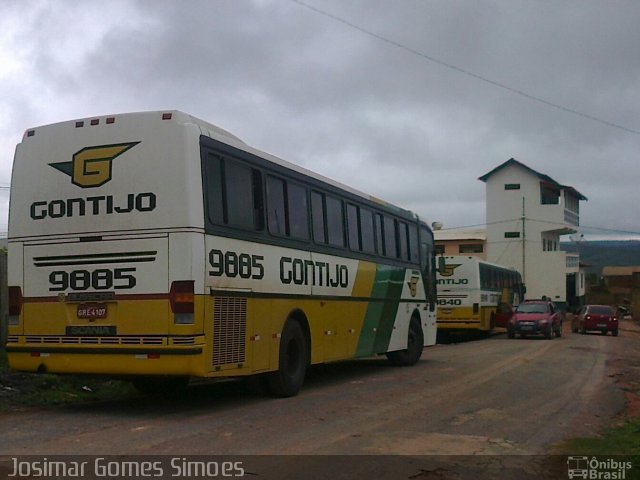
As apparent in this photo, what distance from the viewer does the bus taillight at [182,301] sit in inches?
387

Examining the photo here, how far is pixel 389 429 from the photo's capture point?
960 centimetres

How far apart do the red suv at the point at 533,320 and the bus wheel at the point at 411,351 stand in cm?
1492

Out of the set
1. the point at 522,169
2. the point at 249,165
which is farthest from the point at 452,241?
the point at 249,165

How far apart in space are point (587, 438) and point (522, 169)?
5498 cm

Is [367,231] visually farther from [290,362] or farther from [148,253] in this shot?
[148,253]

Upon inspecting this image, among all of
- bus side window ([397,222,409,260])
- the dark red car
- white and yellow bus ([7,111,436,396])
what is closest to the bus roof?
white and yellow bus ([7,111,436,396])

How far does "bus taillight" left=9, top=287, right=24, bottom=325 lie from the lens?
35.2 feet

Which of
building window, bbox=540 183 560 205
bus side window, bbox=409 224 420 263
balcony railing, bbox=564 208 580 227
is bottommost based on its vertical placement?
bus side window, bbox=409 224 420 263

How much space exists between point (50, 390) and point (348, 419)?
474 cm

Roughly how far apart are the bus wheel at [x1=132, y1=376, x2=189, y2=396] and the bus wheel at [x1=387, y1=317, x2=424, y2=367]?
6.56m

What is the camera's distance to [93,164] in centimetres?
1050

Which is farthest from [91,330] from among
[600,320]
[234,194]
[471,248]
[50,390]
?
[471,248]

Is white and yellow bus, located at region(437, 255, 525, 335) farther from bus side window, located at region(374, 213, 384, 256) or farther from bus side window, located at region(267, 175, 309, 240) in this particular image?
bus side window, located at region(267, 175, 309, 240)

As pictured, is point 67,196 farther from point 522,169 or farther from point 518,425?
point 522,169
